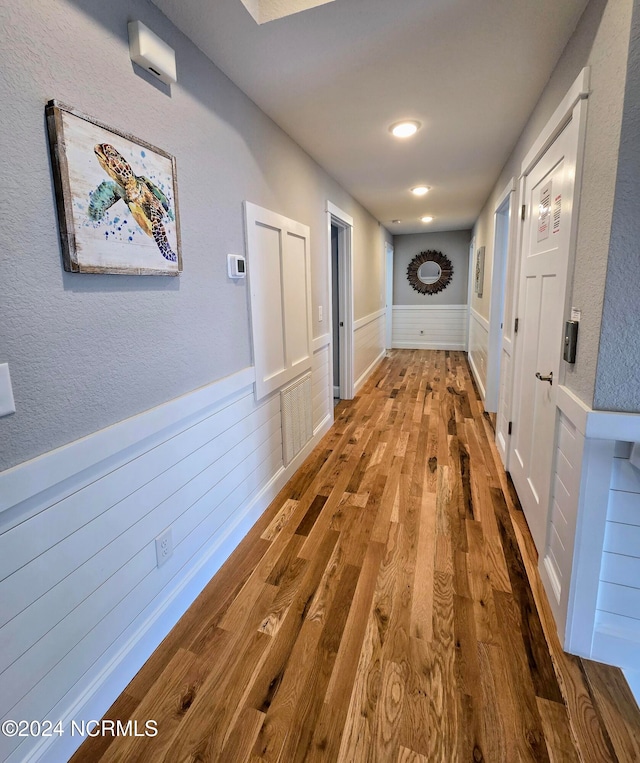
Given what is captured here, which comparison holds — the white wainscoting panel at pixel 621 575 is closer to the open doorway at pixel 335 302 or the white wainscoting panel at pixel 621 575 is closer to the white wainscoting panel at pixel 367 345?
the open doorway at pixel 335 302

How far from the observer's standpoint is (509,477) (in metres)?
2.63

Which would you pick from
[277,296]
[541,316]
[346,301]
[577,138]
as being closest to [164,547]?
[277,296]

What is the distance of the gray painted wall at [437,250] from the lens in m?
7.41

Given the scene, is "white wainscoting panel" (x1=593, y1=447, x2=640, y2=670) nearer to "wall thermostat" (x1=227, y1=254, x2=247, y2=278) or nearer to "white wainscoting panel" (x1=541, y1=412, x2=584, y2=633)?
"white wainscoting panel" (x1=541, y1=412, x2=584, y2=633)

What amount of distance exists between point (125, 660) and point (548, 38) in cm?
292

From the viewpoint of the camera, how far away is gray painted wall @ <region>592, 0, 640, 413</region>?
41.4 inches

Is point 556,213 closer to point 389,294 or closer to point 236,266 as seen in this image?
point 236,266

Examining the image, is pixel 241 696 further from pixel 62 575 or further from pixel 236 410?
pixel 236 410

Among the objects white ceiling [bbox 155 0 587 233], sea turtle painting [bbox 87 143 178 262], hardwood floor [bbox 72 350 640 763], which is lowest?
hardwood floor [bbox 72 350 640 763]

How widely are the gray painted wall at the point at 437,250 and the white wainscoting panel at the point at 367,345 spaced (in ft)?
4.73

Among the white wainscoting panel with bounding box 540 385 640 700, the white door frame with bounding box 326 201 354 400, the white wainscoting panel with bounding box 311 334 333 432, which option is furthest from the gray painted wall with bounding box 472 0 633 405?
the white door frame with bounding box 326 201 354 400

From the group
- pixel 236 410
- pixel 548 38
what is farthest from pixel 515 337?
pixel 236 410

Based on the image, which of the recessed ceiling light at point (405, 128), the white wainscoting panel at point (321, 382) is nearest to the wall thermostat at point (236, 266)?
the white wainscoting panel at point (321, 382)

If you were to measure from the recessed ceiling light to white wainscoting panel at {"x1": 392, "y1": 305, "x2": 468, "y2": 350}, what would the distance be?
220 inches
